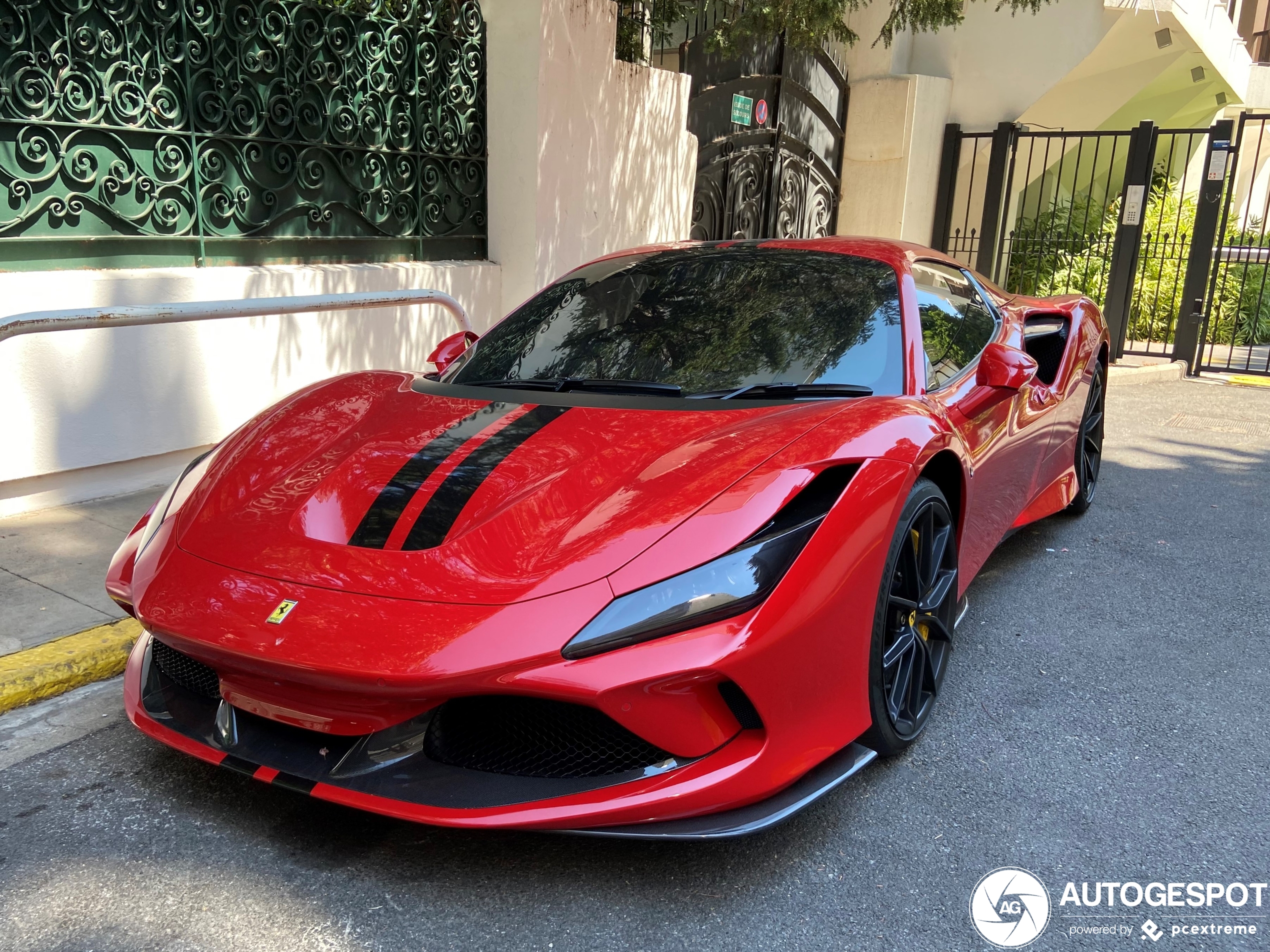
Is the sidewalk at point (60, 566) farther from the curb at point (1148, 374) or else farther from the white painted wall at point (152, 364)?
the curb at point (1148, 374)

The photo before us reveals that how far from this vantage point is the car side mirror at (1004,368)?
3189mm

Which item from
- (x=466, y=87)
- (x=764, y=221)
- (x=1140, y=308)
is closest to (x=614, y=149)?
(x=466, y=87)

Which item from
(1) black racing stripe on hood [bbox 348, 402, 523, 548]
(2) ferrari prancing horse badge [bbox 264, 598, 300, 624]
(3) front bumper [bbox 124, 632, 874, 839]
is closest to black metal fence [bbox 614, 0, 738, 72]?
(1) black racing stripe on hood [bbox 348, 402, 523, 548]

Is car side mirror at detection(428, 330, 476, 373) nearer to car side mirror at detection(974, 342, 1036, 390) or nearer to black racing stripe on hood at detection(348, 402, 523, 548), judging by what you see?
black racing stripe on hood at detection(348, 402, 523, 548)

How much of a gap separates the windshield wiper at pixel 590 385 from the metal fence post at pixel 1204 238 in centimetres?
869

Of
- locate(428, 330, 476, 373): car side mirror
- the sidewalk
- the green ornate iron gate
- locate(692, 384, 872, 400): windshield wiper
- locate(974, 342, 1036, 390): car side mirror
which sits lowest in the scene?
the sidewalk

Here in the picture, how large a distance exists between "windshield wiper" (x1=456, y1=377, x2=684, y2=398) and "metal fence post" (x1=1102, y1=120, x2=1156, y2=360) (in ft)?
27.6

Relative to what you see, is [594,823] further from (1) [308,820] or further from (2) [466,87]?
(2) [466,87]

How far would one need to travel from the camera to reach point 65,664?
3080 millimetres

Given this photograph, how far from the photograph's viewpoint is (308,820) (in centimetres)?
236

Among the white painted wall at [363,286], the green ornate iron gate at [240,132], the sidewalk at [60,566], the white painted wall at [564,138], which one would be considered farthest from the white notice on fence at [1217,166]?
the sidewalk at [60,566]

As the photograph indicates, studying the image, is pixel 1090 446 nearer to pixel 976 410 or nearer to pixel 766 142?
pixel 976 410

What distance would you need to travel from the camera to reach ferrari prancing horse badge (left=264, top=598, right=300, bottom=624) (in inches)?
83.1

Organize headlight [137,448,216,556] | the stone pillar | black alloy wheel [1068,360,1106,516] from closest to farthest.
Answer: headlight [137,448,216,556] < black alloy wheel [1068,360,1106,516] < the stone pillar
